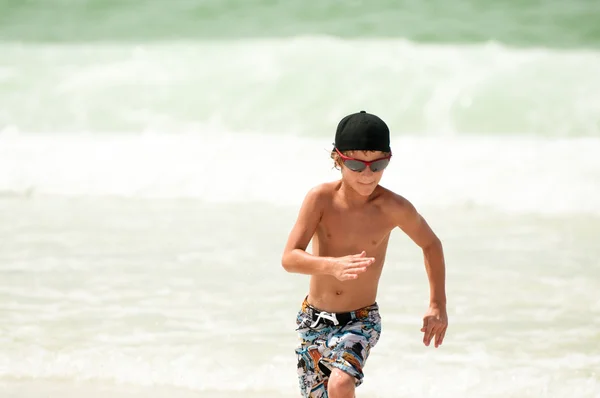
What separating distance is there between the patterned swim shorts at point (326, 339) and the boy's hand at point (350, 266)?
450 millimetres

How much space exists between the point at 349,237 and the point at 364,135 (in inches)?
16.9

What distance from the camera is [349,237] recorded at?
3340 mm

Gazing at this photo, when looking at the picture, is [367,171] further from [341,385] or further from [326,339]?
[341,385]

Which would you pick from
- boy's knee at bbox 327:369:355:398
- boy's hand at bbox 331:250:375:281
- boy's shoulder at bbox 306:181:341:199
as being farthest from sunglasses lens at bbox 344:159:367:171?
boy's knee at bbox 327:369:355:398

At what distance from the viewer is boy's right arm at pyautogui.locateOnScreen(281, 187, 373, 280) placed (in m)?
2.85

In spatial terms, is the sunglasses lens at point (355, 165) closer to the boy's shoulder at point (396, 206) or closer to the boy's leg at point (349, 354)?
the boy's shoulder at point (396, 206)

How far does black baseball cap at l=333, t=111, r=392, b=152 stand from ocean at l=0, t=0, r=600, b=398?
154cm

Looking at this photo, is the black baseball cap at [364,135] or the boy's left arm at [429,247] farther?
the boy's left arm at [429,247]

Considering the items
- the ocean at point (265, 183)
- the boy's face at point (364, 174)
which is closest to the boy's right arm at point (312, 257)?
the boy's face at point (364, 174)

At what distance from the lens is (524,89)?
43.6 feet

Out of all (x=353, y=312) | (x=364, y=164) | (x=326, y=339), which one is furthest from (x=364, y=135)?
(x=326, y=339)

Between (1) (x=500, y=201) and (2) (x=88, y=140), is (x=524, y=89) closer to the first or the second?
(1) (x=500, y=201)

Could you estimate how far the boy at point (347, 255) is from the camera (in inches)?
128

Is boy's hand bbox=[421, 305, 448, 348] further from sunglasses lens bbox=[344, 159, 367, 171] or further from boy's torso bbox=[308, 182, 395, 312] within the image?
sunglasses lens bbox=[344, 159, 367, 171]
